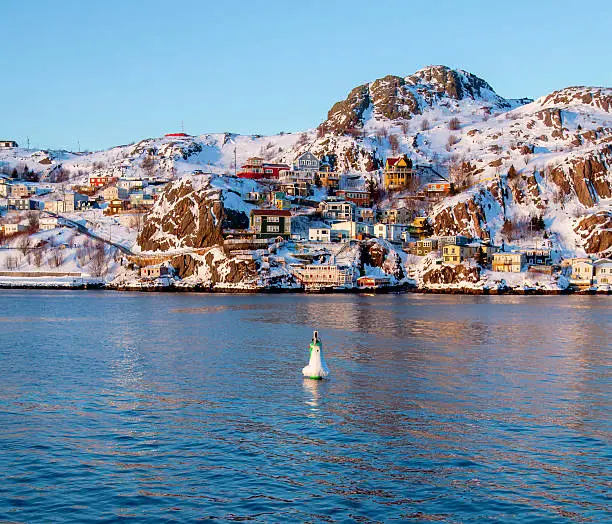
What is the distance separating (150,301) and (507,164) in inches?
3870

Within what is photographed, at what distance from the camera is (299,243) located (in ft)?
414

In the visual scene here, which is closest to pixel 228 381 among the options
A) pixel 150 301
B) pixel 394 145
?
pixel 150 301

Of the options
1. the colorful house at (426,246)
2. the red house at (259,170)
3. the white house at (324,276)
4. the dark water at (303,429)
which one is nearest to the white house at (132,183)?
the red house at (259,170)

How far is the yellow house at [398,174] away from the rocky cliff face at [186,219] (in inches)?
1924

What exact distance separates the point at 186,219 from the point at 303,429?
113636 mm

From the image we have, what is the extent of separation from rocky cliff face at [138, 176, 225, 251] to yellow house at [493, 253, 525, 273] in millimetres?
48320

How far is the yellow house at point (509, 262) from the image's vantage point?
397 feet

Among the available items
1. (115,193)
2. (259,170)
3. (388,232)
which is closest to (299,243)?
(388,232)

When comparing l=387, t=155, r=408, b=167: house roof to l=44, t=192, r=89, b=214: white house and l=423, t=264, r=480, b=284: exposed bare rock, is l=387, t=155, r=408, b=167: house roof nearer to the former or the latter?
l=423, t=264, r=480, b=284: exposed bare rock

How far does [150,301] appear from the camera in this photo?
308 feet

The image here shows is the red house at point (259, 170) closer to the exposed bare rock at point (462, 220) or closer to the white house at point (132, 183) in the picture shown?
the white house at point (132, 183)

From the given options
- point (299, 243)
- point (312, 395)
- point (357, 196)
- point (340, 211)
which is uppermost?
point (357, 196)

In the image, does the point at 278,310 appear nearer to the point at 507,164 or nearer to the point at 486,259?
the point at 486,259

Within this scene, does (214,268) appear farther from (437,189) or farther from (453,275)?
(437,189)
